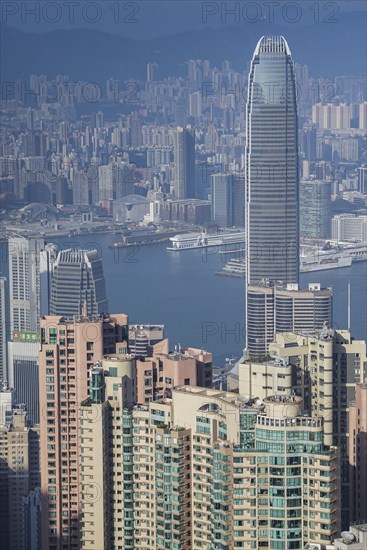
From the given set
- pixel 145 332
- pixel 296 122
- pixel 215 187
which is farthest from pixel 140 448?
pixel 215 187

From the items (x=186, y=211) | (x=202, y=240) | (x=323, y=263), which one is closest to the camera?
(x=323, y=263)

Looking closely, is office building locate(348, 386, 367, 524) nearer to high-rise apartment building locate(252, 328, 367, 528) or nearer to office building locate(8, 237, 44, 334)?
high-rise apartment building locate(252, 328, 367, 528)

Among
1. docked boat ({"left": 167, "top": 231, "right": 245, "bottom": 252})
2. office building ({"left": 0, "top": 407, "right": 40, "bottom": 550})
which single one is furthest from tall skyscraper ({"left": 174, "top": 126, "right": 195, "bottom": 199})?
office building ({"left": 0, "top": 407, "right": 40, "bottom": 550})

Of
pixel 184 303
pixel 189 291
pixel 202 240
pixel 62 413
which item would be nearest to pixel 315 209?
pixel 202 240

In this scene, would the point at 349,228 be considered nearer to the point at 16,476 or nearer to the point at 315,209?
the point at 315,209

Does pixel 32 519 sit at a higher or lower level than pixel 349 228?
lower

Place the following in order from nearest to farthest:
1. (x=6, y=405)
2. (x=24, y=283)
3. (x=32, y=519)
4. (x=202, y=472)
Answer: (x=202, y=472) < (x=32, y=519) < (x=6, y=405) < (x=24, y=283)

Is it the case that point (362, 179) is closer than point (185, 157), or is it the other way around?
point (185, 157)

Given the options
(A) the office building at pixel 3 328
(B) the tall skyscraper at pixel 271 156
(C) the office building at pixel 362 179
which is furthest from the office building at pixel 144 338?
(C) the office building at pixel 362 179
